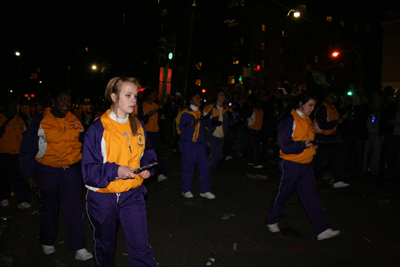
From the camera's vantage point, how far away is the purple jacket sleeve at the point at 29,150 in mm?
3518

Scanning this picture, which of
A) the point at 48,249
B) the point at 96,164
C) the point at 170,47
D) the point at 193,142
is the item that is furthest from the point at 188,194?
the point at 170,47

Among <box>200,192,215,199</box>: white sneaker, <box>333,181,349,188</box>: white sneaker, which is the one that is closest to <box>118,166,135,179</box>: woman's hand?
<box>200,192,215,199</box>: white sneaker

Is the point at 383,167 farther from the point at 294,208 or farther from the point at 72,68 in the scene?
the point at 72,68

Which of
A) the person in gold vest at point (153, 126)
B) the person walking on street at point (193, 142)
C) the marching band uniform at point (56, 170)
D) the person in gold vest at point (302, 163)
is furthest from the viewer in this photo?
the person in gold vest at point (153, 126)

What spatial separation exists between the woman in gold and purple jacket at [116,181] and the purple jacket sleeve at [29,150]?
4.45 ft

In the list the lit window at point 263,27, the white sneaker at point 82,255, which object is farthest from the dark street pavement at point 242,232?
the lit window at point 263,27

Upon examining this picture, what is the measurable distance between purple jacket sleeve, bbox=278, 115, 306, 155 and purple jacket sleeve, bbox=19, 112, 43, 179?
3.24m

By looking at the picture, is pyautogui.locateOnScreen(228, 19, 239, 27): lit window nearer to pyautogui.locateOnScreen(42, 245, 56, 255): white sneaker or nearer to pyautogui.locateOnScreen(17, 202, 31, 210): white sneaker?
pyautogui.locateOnScreen(17, 202, 31, 210): white sneaker

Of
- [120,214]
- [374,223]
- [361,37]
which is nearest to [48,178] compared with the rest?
[120,214]

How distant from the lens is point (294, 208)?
565 cm

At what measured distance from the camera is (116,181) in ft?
8.45

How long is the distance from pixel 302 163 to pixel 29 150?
3623 millimetres

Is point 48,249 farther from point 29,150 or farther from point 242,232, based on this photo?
point 242,232

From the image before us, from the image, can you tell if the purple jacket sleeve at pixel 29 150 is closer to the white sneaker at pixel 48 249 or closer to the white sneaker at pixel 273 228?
the white sneaker at pixel 48 249
